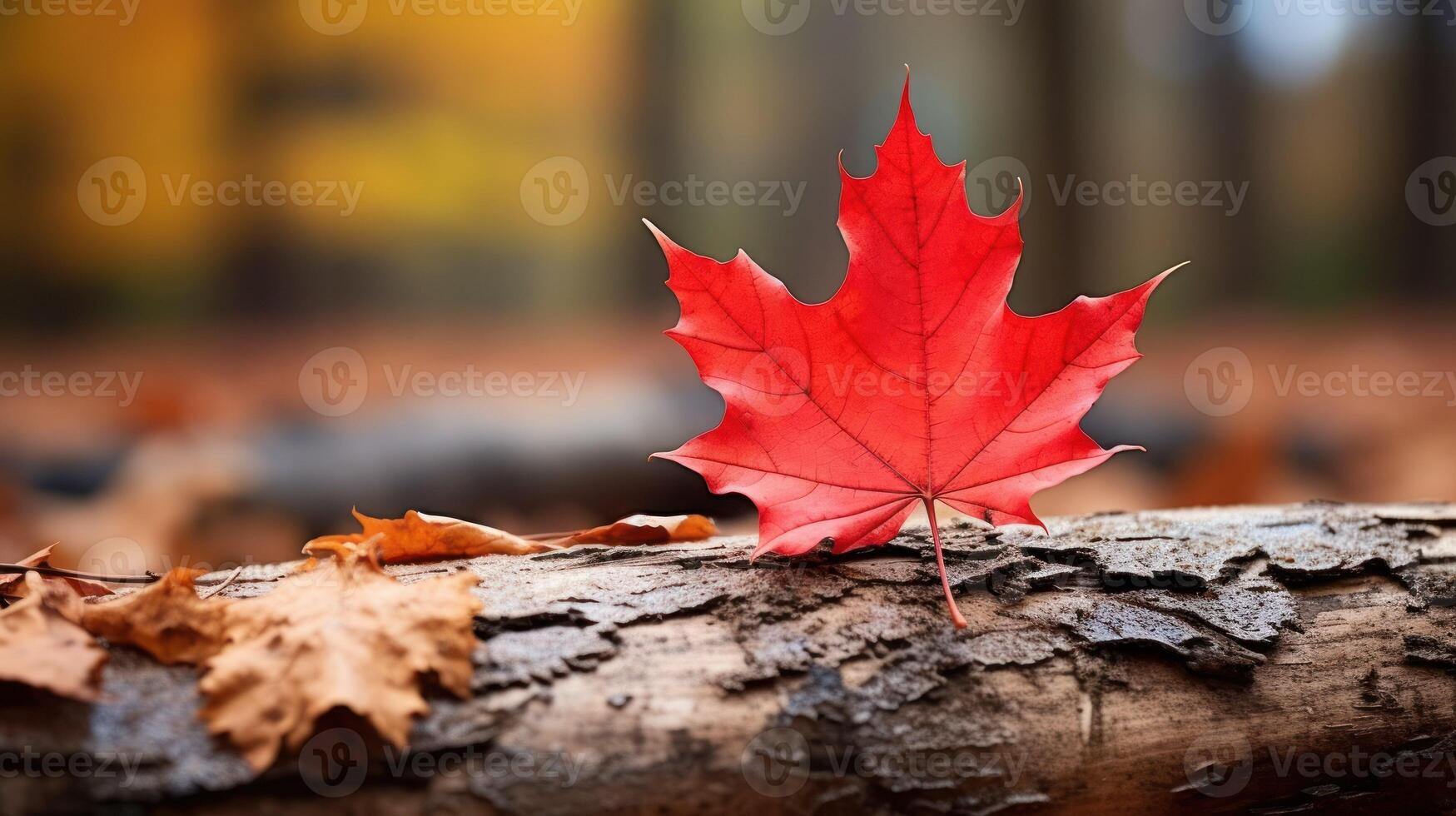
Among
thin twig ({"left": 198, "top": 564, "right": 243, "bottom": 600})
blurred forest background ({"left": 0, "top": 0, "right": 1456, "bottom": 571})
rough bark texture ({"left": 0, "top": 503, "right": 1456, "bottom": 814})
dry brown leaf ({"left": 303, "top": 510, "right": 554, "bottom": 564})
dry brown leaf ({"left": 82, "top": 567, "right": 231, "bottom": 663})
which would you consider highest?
blurred forest background ({"left": 0, "top": 0, "right": 1456, "bottom": 571})

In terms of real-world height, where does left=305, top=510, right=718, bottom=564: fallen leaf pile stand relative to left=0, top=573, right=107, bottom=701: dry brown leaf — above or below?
above

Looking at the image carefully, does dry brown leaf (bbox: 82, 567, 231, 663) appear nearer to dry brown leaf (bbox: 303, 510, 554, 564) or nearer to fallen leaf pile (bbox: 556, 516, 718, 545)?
dry brown leaf (bbox: 303, 510, 554, 564)

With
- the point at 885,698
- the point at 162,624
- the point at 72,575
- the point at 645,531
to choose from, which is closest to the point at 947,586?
the point at 885,698

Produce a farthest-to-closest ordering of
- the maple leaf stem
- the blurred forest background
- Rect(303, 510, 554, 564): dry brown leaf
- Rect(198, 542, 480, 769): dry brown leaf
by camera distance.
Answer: the blurred forest background < Rect(303, 510, 554, 564): dry brown leaf < the maple leaf stem < Rect(198, 542, 480, 769): dry brown leaf

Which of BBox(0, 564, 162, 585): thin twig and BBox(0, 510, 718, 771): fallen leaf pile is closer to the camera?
BBox(0, 510, 718, 771): fallen leaf pile

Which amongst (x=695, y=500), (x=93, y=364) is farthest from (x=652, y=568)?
(x=93, y=364)

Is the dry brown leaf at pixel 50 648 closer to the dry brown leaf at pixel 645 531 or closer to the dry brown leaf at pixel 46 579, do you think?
the dry brown leaf at pixel 46 579

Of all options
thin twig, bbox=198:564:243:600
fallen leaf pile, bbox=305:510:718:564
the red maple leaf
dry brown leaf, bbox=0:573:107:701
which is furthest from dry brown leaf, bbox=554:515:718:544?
dry brown leaf, bbox=0:573:107:701

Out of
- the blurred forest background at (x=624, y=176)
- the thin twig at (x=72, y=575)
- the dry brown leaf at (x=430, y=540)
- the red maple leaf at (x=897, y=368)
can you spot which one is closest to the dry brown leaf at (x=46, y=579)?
the thin twig at (x=72, y=575)

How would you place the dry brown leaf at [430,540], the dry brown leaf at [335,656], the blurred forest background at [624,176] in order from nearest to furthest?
1. the dry brown leaf at [335,656]
2. the dry brown leaf at [430,540]
3. the blurred forest background at [624,176]
